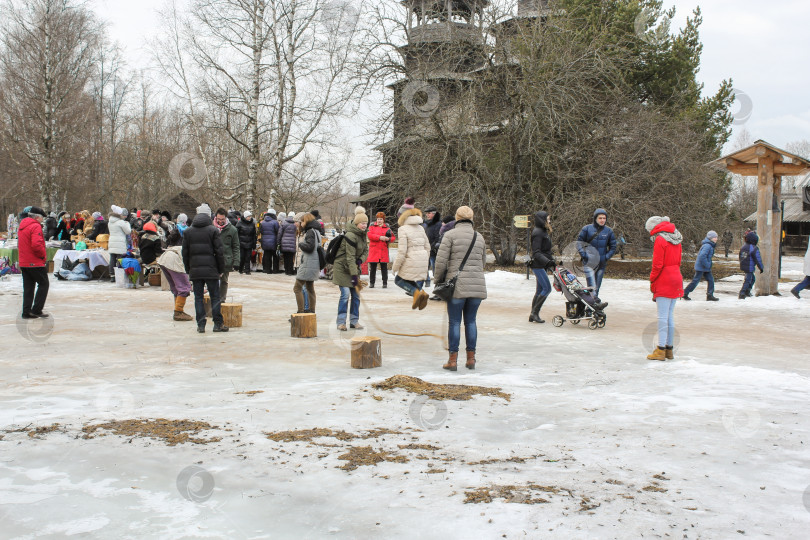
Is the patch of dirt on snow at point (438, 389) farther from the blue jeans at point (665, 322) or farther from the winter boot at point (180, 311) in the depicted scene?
the winter boot at point (180, 311)

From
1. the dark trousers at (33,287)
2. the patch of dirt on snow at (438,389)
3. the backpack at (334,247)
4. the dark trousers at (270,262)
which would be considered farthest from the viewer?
the dark trousers at (270,262)

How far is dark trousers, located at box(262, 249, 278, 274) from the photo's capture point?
69.1 feet

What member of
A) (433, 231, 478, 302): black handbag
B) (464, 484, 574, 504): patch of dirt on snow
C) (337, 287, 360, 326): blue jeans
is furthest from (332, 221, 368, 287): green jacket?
(464, 484, 574, 504): patch of dirt on snow

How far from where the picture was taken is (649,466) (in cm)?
475

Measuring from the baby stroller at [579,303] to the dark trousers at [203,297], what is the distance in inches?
221

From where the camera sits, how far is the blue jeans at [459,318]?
26.1 feet

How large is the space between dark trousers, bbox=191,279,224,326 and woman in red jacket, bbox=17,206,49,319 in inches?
113

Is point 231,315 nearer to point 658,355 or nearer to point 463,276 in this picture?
point 463,276

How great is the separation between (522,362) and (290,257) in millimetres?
13337

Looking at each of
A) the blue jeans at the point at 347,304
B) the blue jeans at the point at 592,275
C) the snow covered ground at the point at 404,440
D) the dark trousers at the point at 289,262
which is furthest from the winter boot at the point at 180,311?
the dark trousers at the point at 289,262

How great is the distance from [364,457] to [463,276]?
340cm

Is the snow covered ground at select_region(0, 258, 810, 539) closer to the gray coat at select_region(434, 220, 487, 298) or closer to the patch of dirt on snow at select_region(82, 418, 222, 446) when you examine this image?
the patch of dirt on snow at select_region(82, 418, 222, 446)

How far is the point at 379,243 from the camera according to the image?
1708cm

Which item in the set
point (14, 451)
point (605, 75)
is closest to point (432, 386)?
point (14, 451)
